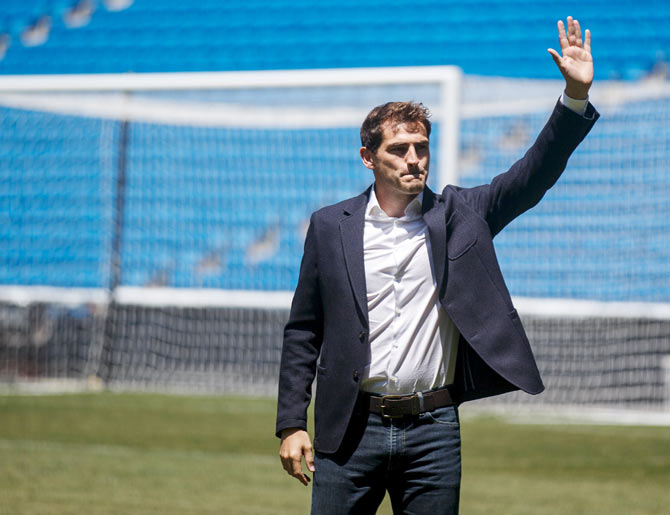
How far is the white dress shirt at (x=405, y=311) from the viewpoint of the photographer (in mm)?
2504

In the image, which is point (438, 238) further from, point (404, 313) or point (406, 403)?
point (406, 403)

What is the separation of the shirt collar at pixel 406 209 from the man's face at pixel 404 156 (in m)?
0.07

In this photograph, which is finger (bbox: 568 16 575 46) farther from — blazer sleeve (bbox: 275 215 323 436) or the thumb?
the thumb

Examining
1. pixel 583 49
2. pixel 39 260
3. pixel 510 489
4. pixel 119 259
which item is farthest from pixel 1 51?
pixel 583 49

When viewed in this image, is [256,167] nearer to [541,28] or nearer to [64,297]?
[64,297]

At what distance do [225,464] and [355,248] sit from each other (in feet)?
11.9

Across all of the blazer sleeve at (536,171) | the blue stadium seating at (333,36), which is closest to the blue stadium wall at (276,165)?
the blue stadium seating at (333,36)

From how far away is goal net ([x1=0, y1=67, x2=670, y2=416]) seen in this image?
8.68 metres

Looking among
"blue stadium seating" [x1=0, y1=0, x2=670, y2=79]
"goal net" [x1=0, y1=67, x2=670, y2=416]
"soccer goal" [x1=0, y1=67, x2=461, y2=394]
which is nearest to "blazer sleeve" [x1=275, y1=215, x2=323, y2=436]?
"goal net" [x1=0, y1=67, x2=670, y2=416]

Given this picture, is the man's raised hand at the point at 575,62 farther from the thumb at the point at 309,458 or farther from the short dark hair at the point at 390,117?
the thumb at the point at 309,458

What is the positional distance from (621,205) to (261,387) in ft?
11.4

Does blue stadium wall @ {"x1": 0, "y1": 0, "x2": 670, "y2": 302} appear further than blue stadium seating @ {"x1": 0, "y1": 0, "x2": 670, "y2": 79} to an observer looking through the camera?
No

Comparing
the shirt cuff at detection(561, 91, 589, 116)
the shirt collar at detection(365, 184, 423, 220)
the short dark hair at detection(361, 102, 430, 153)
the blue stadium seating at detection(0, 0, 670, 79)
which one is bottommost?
the shirt collar at detection(365, 184, 423, 220)

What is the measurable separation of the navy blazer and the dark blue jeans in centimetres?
6
